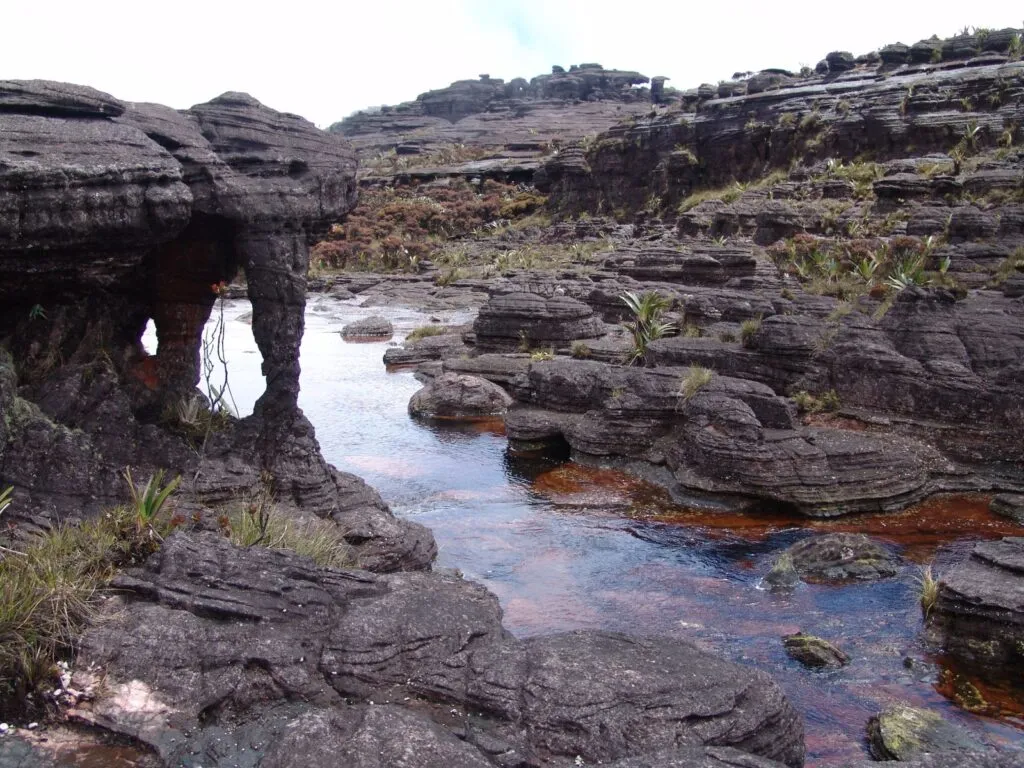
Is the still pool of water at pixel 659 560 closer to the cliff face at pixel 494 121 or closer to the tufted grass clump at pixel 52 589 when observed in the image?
the tufted grass clump at pixel 52 589

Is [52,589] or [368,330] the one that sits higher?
[52,589]

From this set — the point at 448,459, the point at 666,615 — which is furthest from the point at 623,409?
the point at 666,615

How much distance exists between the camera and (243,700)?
6.27 meters

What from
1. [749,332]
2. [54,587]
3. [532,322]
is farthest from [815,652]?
[532,322]

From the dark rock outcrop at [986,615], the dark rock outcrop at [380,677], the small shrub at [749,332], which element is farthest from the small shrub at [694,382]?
the dark rock outcrop at [380,677]

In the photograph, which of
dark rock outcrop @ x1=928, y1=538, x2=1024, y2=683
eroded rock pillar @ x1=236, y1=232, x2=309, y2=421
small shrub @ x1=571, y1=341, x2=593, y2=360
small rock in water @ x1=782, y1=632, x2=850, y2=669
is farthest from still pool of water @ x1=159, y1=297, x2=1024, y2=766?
small shrub @ x1=571, y1=341, x2=593, y2=360

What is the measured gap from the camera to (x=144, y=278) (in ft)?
35.6

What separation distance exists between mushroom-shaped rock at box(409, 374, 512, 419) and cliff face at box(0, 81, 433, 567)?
10.3m

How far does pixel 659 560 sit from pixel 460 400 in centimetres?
986

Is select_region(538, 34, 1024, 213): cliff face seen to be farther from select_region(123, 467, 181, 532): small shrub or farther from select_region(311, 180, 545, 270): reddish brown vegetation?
select_region(123, 467, 181, 532): small shrub

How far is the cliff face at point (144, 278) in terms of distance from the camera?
836cm

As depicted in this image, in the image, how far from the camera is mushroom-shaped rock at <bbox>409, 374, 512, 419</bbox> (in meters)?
22.0

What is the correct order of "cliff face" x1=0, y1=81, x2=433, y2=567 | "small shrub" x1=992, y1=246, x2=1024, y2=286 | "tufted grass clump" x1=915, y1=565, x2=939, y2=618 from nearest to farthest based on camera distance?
"cliff face" x1=0, y1=81, x2=433, y2=567, "tufted grass clump" x1=915, y1=565, x2=939, y2=618, "small shrub" x1=992, y1=246, x2=1024, y2=286

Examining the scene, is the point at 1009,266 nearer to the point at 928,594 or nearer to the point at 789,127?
the point at 928,594
